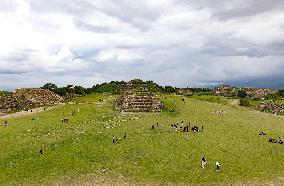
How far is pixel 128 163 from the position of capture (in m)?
61.1

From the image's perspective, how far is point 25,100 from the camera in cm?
12156

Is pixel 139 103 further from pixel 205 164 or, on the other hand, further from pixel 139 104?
pixel 205 164

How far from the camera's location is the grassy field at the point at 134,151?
55.6 m

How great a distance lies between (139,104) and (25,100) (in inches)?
1444

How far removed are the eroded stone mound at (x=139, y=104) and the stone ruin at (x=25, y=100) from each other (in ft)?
83.4

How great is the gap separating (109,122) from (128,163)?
1200 inches

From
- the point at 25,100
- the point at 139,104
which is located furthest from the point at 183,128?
the point at 25,100

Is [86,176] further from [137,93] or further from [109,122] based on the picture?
[137,93]

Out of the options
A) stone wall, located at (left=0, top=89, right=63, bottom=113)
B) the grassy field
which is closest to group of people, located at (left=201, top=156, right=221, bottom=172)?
the grassy field

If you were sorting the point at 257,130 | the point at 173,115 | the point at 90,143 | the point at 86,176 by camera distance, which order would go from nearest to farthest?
1. the point at 86,176
2. the point at 90,143
3. the point at 257,130
4. the point at 173,115

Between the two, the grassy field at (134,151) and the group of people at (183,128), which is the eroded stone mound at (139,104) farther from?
the group of people at (183,128)

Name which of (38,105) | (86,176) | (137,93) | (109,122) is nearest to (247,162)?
(86,176)

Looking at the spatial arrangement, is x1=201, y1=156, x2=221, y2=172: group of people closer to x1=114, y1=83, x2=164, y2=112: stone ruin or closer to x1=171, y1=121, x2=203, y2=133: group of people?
x1=171, y1=121, x2=203, y2=133: group of people

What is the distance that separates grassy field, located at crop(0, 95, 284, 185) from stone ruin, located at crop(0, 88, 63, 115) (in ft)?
60.1
